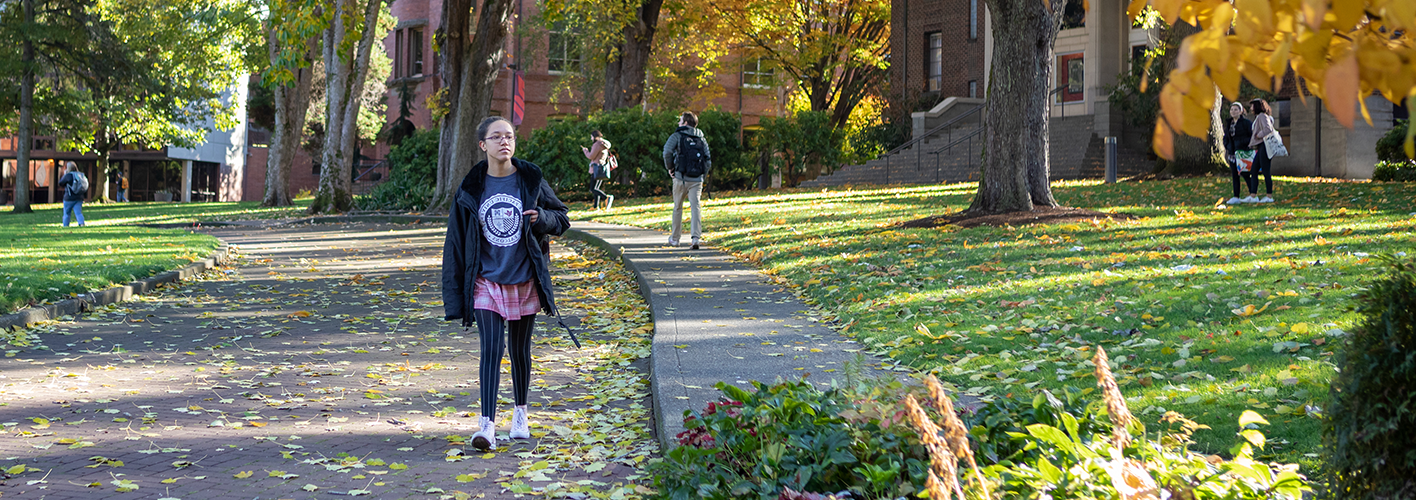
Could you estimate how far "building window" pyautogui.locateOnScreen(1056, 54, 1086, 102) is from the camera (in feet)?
123

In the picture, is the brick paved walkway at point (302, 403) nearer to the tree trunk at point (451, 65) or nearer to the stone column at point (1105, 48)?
the tree trunk at point (451, 65)

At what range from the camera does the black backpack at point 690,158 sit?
1534cm

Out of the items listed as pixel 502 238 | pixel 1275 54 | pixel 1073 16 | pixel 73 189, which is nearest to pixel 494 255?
pixel 502 238

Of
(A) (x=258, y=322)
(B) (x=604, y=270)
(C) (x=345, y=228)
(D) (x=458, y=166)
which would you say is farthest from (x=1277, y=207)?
(C) (x=345, y=228)

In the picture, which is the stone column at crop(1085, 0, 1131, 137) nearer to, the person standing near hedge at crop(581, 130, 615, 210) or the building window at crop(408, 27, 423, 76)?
the person standing near hedge at crop(581, 130, 615, 210)

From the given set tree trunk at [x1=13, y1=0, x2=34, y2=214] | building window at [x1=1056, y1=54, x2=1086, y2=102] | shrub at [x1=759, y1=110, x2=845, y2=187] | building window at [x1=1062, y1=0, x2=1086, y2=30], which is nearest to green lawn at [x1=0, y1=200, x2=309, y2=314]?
tree trunk at [x1=13, y1=0, x2=34, y2=214]

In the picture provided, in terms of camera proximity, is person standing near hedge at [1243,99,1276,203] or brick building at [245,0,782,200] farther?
brick building at [245,0,782,200]

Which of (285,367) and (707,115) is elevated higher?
(707,115)

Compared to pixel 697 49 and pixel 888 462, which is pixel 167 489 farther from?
pixel 697 49

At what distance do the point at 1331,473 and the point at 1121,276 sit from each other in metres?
6.78

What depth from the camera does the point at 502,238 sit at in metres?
6.10

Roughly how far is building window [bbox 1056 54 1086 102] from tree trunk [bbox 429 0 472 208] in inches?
796

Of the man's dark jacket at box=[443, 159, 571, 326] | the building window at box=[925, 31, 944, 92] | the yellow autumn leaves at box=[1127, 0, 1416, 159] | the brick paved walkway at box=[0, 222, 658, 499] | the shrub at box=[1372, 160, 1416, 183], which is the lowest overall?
the brick paved walkway at box=[0, 222, 658, 499]

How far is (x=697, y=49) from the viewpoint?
42.9m
